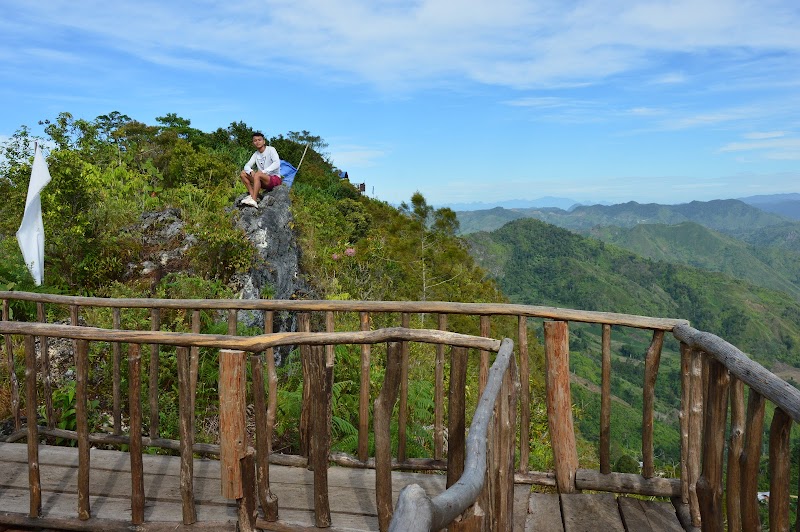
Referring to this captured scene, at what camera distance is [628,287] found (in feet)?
524

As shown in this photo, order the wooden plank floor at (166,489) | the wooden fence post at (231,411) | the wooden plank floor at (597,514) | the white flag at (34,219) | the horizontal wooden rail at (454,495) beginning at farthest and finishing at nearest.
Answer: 1. the white flag at (34,219)
2. the wooden plank floor at (597,514)
3. the wooden plank floor at (166,489)
4. the wooden fence post at (231,411)
5. the horizontal wooden rail at (454,495)

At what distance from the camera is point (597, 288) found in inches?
5906

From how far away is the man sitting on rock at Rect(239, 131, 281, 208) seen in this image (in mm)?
10055

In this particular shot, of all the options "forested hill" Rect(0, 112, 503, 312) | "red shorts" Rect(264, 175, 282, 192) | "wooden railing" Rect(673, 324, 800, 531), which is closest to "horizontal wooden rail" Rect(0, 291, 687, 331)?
"wooden railing" Rect(673, 324, 800, 531)

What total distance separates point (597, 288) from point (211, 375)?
152 meters

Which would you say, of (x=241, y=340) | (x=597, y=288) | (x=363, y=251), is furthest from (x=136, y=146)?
(x=597, y=288)

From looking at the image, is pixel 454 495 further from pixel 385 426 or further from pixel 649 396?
pixel 649 396

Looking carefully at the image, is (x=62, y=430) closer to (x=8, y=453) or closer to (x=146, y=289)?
(x=8, y=453)

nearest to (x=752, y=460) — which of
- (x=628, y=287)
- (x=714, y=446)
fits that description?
(x=714, y=446)

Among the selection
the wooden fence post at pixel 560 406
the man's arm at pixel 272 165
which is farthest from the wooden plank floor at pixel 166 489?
the man's arm at pixel 272 165

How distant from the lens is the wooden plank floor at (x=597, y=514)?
3641 mm

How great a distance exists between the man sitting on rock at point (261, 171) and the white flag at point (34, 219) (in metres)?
3.13

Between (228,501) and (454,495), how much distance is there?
2.62 m

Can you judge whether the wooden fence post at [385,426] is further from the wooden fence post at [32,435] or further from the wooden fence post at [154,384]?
the wooden fence post at [154,384]
